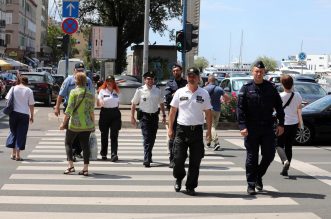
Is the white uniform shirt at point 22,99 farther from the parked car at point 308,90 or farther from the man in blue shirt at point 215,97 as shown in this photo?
the parked car at point 308,90

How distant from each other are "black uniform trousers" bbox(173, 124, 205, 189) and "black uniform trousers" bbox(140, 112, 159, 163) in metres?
2.54

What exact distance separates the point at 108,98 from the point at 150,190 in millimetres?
3546

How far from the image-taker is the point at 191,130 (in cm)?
882

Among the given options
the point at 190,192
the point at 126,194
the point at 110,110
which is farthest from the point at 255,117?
the point at 110,110

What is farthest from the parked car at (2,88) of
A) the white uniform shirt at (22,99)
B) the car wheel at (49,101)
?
the white uniform shirt at (22,99)

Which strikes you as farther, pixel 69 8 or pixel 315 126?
pixel 69 8

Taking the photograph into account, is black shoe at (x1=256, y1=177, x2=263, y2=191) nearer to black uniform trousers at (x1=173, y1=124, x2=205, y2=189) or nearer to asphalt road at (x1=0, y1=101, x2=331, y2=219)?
asphalt road at (x1=0, y1=101, x2=331, y2=219)

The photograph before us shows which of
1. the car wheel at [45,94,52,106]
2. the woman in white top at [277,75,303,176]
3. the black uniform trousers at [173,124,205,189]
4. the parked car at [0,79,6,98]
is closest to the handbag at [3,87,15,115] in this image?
the black uniform trousers at [173,124,205,189]

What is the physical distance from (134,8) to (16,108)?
121 feet

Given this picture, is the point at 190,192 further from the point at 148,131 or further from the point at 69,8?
the point at 69,8

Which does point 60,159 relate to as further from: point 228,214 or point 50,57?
point 50,57

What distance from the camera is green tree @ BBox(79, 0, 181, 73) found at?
48906 millimetres

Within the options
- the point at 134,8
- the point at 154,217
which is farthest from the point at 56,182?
the point at 134,8

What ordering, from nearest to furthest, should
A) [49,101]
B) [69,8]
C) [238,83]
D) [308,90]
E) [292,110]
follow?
[292,110], [69,8], [238,83], [308,90], [49,101]
